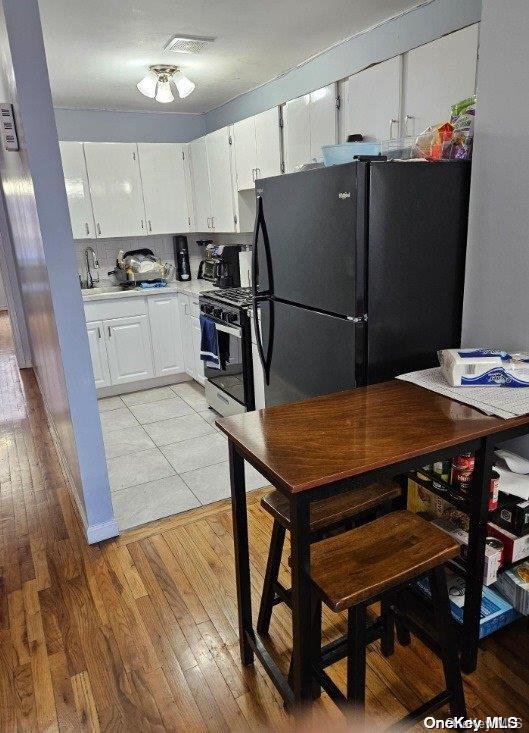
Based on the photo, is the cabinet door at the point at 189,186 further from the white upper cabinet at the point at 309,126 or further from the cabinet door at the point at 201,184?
the white upper cabinet at the point at 309,126

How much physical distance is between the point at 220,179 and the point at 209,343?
4.80 ft

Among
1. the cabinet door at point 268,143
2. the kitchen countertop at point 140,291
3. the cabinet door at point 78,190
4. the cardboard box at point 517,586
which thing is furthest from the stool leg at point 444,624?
the cabinet door at point 78,190

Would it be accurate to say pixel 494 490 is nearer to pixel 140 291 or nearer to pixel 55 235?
pixel 55 235

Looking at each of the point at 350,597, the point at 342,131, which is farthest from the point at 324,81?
the point at 350,597

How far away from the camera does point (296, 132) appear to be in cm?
331

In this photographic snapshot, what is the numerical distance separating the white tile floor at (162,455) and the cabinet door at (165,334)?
254 millimetres

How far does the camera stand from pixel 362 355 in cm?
196

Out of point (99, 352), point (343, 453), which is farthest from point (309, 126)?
point (343, 453)

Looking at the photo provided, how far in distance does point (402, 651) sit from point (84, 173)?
4.21 m

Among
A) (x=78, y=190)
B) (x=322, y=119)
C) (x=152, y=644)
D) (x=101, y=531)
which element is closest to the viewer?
(x=152, y=644)

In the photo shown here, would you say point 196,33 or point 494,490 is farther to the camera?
point 196,33

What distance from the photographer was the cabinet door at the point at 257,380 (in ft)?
10.7

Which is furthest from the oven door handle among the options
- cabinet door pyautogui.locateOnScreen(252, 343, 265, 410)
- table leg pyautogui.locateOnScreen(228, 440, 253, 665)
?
table leg pyautogui.locateOnScreen(228, 440, 253, 665)

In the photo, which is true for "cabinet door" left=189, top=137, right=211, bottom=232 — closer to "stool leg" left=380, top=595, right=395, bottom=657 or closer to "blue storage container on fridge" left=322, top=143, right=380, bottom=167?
"blue storage container on fridge" left=322, top=143, right=380, bottom=167
